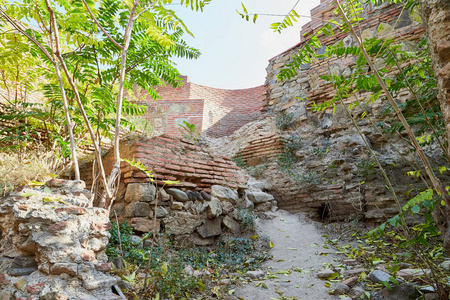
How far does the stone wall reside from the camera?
30.5ft

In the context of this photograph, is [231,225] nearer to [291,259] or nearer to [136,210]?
[291,259]

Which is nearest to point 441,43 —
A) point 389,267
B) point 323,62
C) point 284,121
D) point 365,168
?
point 389,267

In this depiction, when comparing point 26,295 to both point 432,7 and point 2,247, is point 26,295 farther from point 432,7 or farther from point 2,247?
point 432,7

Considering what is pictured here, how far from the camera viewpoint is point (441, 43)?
0.95 meters

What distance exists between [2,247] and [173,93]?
989 centimetres

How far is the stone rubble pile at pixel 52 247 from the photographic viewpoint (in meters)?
1.52

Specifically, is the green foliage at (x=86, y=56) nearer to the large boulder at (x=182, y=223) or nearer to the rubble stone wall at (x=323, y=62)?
the large boulder at (x=182, y=223)

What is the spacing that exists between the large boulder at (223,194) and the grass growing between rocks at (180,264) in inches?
22.2

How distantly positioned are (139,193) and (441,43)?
9.38 ft

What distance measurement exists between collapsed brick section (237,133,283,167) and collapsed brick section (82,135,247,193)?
6.27 ft

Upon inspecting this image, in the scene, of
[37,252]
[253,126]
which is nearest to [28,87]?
[37,252]

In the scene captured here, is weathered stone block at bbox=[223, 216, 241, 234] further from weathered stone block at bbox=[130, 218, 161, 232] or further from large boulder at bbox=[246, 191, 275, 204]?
weathered stone block at bbox=[130, 218, 161, 232]

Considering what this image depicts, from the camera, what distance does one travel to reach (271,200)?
4.74 metres

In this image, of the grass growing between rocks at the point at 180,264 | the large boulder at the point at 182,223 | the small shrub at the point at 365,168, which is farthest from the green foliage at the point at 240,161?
the large boulder at the point at 182,223
